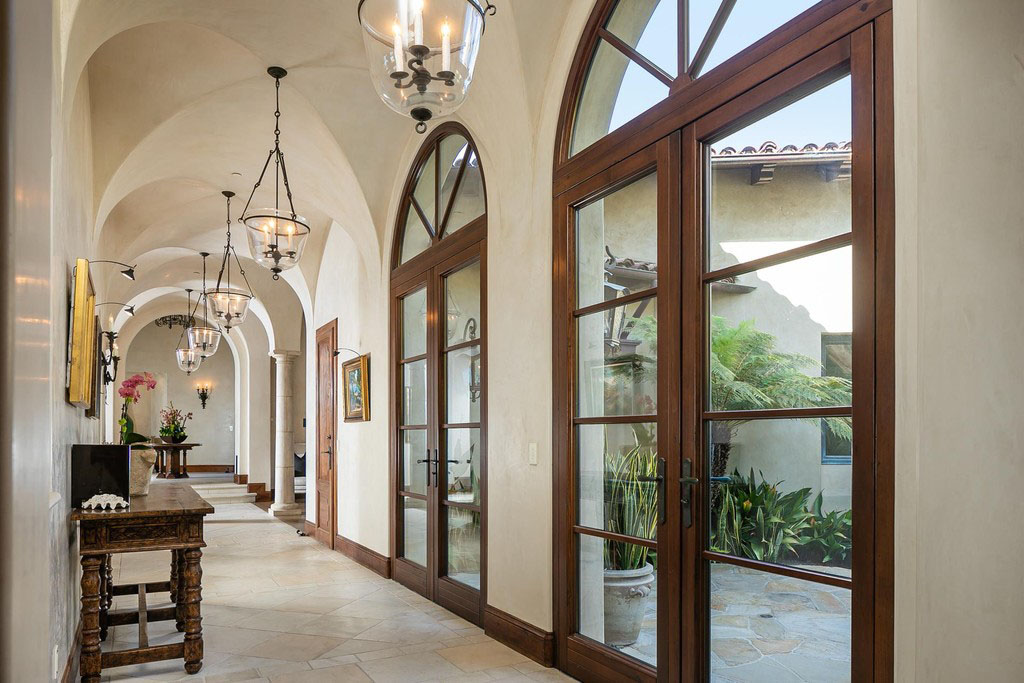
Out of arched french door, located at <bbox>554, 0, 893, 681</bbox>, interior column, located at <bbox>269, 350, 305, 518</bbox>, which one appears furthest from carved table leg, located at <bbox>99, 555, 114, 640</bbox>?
interior column, located at <bbox>269, 350, 305, 518</bbox>

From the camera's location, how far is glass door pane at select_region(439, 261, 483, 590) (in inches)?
215

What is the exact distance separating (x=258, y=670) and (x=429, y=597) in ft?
6.15

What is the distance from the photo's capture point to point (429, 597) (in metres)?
→ 5.99

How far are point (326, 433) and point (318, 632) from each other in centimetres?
457

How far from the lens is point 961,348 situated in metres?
2.06

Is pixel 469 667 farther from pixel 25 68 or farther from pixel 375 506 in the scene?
pixel 25 68

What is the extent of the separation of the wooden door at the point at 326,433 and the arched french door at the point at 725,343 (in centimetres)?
521

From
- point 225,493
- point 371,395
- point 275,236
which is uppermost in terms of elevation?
point 275,236

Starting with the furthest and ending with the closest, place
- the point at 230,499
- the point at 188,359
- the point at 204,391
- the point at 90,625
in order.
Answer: the point at 204,391 → the point at 230,499 → the point at 188,359 → the point at 90,625

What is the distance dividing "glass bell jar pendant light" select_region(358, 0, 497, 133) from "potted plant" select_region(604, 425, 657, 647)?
1720 millimetres

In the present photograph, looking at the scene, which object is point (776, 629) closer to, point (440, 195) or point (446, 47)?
point (446, 47)

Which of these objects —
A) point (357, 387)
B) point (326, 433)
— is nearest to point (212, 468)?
point (326, 433)

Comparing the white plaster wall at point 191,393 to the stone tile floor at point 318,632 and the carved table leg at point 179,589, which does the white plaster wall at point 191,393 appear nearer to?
the stone tile floor at point 318,632

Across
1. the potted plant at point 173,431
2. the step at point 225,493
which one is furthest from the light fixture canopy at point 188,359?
the potted plant at point 173,431
